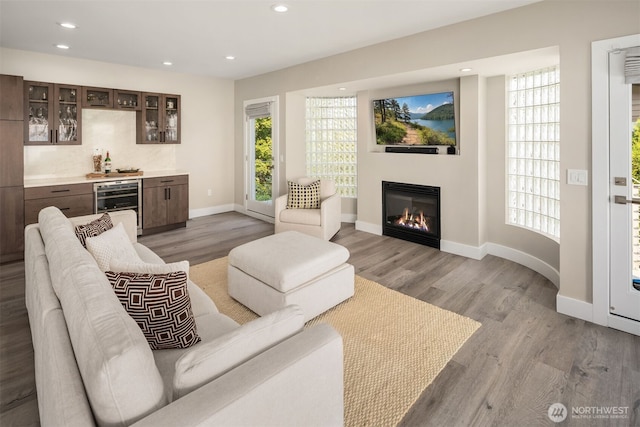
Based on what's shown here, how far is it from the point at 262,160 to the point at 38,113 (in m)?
3.27

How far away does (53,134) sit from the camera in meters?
4.81

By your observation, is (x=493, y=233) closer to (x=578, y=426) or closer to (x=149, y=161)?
(x=578, y=426)

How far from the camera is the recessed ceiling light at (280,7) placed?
3.24 meters

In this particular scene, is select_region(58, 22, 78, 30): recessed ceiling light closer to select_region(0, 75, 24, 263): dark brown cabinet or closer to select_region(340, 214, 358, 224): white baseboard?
select_region(0, 75, 24, 263): dark brown cabinet

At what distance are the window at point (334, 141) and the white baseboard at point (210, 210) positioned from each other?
1.96 metres

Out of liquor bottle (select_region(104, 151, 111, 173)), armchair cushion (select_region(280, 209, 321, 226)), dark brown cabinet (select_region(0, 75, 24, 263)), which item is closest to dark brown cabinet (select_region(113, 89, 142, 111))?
liquor bottle (select_region(104, 151, 111, 173))

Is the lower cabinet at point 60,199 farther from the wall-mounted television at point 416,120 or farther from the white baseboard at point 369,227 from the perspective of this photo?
the wall-mounted television at point 416,120

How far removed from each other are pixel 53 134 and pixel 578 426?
6051mm

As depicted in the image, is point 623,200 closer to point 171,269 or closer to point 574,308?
point 574,308

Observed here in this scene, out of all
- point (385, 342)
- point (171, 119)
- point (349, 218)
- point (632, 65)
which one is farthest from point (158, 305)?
point (171, 119)

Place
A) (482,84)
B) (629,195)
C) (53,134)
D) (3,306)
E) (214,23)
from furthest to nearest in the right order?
(53,134) < (482,84) < (214,23) < (3,306) < (629,195)

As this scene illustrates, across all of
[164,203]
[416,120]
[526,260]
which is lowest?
[526,260]

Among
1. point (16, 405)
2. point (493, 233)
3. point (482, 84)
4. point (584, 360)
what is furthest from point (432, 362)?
point (482, 84)

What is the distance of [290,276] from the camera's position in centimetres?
267
